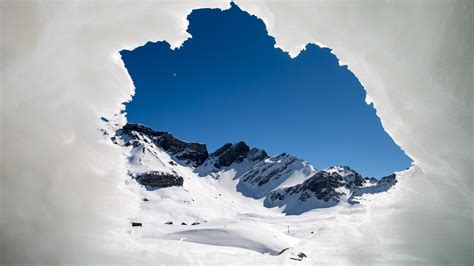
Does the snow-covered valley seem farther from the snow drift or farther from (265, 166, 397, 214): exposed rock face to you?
the snow drift

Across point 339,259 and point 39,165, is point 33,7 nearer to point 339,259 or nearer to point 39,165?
point 39,165

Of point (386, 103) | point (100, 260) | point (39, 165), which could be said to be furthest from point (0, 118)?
point (386, 103)

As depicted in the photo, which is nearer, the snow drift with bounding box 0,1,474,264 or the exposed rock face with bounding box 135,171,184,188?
the snow drift with bounding box 0,1,474,264

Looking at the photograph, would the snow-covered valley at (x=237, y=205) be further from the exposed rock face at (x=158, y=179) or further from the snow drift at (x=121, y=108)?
the snow drift at (x=121, y=108)

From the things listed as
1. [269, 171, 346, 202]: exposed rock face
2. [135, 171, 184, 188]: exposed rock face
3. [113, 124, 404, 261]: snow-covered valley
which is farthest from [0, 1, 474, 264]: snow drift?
[269, 171, 346, 202]: exposed rock face

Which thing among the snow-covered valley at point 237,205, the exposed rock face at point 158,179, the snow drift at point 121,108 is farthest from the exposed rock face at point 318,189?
the snow drift at point 121,108
